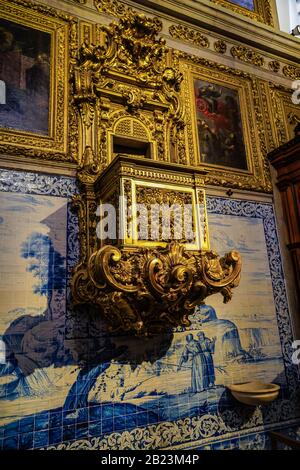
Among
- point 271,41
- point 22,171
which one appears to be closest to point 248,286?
point 22,171

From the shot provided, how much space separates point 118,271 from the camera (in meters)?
2.32

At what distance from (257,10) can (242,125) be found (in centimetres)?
226

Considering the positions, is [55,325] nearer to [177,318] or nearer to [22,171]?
[177,318]

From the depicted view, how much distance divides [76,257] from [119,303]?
0.71 meters

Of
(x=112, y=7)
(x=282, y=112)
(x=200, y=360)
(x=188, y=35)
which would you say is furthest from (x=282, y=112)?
(x=200, y=360)

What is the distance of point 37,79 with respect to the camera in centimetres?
315

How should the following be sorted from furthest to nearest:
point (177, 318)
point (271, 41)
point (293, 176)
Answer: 1. point (271, 41)
2. point (293, 176)
3. point (177, 318)

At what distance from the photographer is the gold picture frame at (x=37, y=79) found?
115 inches

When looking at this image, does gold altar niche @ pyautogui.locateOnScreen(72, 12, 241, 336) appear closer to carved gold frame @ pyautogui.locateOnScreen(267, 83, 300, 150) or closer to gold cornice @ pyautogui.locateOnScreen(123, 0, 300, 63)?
gold cornice @ pyautogui.locateOnScreen(123, 0, 300, 63)

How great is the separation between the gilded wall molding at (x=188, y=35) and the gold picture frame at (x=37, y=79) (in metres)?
1.34

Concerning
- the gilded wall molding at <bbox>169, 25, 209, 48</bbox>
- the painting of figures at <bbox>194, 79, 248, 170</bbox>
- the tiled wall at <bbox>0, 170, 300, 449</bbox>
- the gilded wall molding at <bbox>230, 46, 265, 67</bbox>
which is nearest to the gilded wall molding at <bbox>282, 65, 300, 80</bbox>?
the gilded wall molding at <bbox>230, 46, 265, 67</bbox>

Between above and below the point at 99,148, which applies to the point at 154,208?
below

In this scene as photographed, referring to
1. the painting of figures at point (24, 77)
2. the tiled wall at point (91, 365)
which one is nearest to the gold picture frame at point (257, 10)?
the painting of figures at point (24, 77)

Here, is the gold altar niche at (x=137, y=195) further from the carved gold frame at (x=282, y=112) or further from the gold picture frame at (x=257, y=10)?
the gold picture frame at (x=257, y=10)
